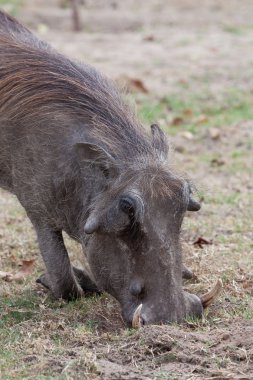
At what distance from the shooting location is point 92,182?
4.50m

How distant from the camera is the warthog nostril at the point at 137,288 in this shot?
4172 mm

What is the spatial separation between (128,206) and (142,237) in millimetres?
140

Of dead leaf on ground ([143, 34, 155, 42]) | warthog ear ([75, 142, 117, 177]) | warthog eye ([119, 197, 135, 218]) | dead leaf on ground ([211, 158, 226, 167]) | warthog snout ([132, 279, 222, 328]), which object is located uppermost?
dead leaf on ground ([143, 34, 155, 42])

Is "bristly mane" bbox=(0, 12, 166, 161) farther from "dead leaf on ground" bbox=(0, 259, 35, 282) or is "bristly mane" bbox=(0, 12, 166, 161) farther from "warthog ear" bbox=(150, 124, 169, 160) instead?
"dead leaf on ground" bbox=(0, 259, 35, 282)

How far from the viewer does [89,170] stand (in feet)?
14.8

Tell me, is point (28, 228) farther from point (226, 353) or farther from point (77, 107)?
point (226, 353)

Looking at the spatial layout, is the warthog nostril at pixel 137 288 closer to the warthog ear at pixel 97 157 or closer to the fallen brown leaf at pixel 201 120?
the warthog ear at pixel 97 157

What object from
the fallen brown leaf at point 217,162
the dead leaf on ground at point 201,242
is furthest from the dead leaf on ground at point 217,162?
the dead leaf on ground at point 201,242

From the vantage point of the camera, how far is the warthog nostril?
4.17m

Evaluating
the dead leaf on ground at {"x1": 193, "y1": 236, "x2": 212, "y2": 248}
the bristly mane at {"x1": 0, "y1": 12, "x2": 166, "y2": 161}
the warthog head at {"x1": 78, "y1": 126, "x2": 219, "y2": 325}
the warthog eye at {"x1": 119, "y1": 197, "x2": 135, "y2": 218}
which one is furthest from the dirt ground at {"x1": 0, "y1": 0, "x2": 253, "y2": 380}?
the warthog eye at {"x1": 119, "y1": 197, "x2": 135, "y2": 218}

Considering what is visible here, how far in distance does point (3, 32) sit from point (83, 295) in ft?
4.74

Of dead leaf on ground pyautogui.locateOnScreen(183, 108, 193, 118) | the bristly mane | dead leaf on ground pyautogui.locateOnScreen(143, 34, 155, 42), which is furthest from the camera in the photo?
dead leaf on ground pyautogui.locateOnScreen(143, 34, 155, 42)

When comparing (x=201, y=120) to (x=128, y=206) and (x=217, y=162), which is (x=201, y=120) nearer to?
(x=217, y=162)

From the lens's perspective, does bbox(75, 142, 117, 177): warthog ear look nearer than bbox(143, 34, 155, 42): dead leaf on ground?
Yes
